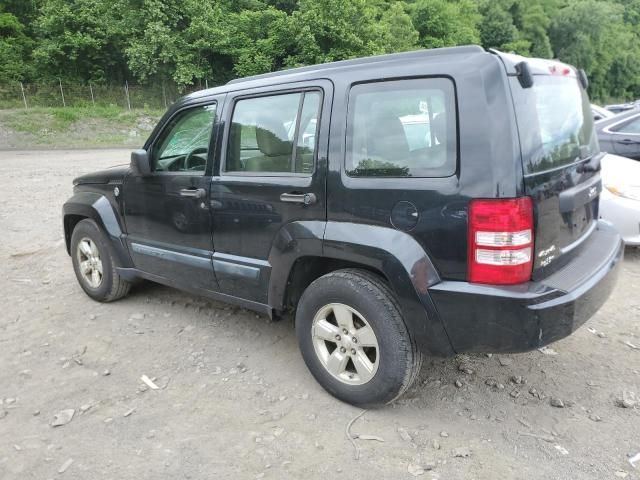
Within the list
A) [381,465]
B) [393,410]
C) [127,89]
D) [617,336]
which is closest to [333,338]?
[393,410]

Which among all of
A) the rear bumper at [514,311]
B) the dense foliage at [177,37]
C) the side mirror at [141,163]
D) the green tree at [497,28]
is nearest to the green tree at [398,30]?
the dense foliage at [177,37]

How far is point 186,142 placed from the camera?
380cm

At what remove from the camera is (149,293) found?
15.9 feet

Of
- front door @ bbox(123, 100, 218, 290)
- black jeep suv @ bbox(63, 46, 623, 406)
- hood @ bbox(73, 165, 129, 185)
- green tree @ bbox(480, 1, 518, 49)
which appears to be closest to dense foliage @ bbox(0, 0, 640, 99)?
green tree @ bbox(480, 1, 518, 49)

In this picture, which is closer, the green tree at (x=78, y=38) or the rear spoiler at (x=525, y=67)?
the rear spoiler at (x=525, y=67)

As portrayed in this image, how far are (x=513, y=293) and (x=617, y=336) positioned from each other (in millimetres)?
1879

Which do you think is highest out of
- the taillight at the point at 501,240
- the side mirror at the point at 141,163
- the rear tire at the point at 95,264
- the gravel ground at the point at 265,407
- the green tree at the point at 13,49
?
the green tree at the point at 13,49

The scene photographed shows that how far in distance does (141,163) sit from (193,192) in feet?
1.92

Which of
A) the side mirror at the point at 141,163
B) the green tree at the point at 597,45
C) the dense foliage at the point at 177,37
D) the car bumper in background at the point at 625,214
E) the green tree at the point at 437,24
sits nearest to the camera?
the side mirror at the point at 141,163

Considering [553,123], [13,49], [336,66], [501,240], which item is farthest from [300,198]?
[13,49]

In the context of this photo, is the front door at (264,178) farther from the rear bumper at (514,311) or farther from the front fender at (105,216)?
the front fender at (105,216)

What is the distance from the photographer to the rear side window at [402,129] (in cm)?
243

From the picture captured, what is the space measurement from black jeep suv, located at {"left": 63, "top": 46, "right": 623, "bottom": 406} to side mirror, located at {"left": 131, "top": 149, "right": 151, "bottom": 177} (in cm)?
28

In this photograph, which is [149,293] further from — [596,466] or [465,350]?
[596,466]
